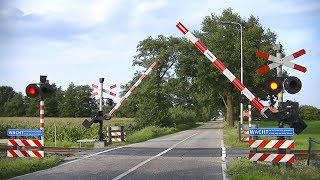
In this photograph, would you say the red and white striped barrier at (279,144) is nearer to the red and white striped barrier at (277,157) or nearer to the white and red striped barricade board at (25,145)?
the red and white striped barrier at (277,157)

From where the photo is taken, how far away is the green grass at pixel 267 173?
40.0 feet

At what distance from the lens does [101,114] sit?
90.3 feet

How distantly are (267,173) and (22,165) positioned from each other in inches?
292

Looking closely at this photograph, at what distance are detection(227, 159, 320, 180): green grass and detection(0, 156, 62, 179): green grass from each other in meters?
6.02

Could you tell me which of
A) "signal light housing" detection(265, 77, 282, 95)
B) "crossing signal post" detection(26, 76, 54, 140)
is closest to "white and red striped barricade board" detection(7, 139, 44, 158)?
"crossing signal post" detection(26, 76, 54, 140)

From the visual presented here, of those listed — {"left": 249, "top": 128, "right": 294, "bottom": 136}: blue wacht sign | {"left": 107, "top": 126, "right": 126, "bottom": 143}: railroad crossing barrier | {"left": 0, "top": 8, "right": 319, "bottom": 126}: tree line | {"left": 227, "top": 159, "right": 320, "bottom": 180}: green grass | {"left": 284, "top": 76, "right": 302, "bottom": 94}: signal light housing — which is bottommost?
{"left": 227, "top": 159, "right": 320, "bottom": 180}: green grass

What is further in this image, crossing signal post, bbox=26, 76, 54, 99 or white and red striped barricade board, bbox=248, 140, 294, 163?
crossing signal post, bbox=26, 76, 54, 99

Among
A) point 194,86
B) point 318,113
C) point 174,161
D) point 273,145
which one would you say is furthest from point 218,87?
point 318,113

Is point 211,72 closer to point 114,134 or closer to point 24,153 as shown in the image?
point 114,134

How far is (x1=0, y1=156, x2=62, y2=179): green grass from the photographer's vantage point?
13.2 meters

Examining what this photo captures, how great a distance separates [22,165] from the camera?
14.5m

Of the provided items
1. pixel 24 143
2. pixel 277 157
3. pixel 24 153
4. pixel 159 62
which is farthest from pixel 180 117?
pixel 277 157

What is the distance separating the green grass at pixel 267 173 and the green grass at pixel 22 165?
602cm

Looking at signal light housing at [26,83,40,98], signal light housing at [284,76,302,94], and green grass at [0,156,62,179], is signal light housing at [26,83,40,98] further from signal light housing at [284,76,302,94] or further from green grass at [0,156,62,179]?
signal light housing at [284,76,302,94]
